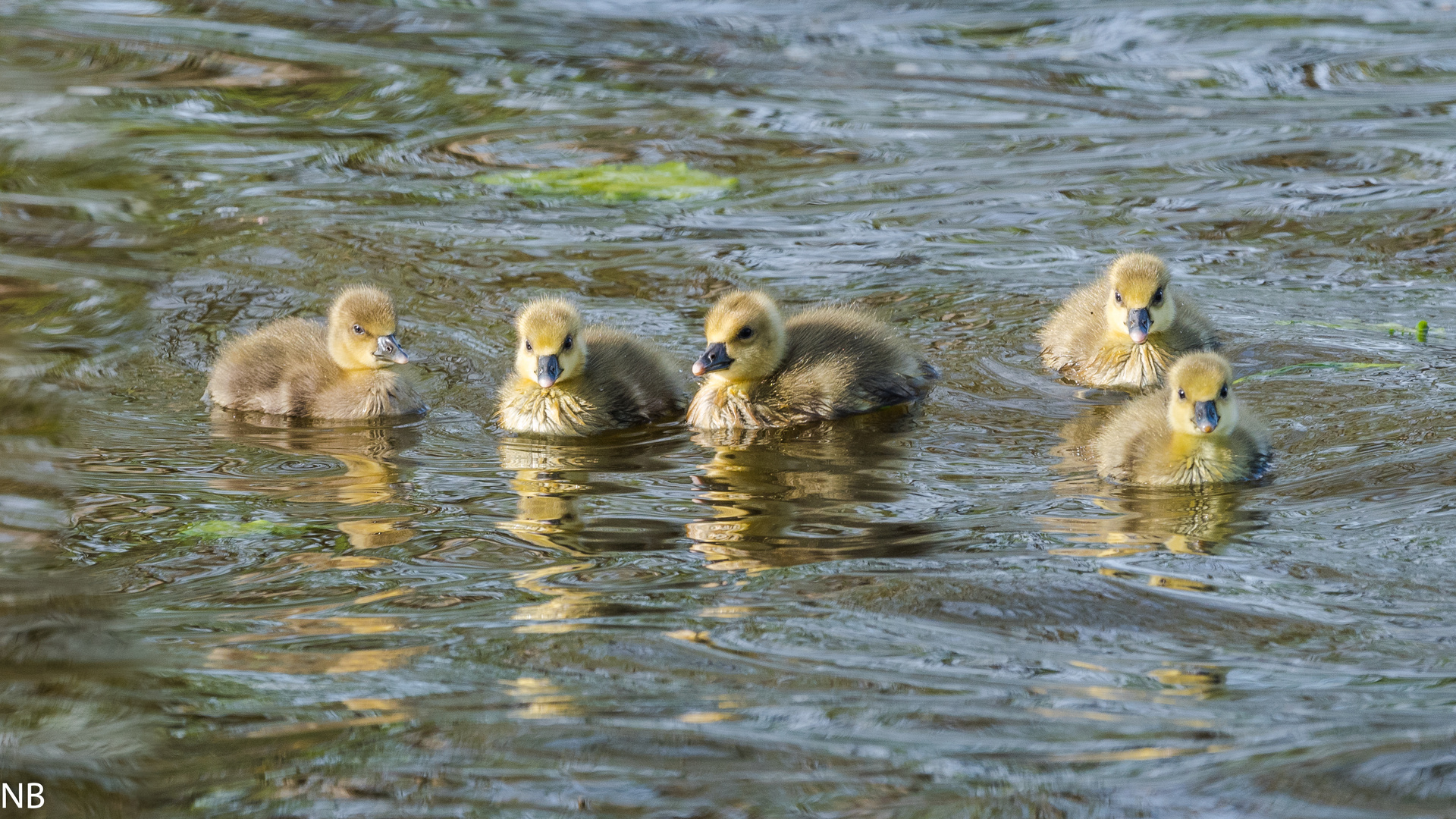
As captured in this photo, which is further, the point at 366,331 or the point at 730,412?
the point at 366,331

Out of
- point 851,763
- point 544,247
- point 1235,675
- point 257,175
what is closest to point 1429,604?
point 1235,675

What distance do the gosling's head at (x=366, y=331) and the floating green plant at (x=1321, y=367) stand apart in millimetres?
3064

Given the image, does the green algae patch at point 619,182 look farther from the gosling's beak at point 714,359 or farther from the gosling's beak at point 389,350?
the gosling's beak at point 714,359

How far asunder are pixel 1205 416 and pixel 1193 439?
10 centimetres

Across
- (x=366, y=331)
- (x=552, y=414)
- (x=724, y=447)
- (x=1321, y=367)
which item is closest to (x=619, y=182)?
(x=366, y=331)

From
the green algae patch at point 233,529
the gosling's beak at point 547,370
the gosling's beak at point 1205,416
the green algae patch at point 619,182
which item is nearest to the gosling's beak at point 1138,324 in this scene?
the gosling's beak at point 1205,416

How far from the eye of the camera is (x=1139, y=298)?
6.16 m

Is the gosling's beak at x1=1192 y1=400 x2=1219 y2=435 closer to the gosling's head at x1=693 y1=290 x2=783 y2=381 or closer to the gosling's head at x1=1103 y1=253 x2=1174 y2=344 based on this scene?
the gosling's head at x1=1103 y1=253 x2=1174 y2=344

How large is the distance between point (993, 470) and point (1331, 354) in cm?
171

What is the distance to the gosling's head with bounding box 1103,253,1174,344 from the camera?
6137mm

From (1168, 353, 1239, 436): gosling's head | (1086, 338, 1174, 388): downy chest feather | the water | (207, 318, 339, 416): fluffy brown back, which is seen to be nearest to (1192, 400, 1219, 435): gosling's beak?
(1168, 353, 1239, 436): gosling's head

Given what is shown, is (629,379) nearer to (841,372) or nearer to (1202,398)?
(841,372)

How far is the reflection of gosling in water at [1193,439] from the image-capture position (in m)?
5.12

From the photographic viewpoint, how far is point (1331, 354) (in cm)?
623
